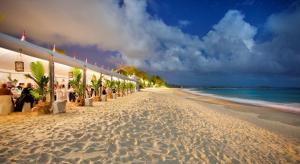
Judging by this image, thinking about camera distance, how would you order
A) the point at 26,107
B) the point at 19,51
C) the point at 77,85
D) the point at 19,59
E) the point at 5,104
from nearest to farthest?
the point at 19,51 → the point at 5,104 → the point at 26,107 → the point at 19,59 → the point at 77,85

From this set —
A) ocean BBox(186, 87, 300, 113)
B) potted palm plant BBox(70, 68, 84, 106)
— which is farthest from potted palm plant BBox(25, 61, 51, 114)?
ocean BBox(186, 87, 300, 113)

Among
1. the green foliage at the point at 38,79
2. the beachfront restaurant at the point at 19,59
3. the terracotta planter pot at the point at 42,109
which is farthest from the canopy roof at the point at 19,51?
the terracotta planter pot at the point at 42,109

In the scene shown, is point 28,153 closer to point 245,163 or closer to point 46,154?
point 46,154

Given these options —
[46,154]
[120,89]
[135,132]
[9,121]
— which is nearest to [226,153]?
[135,132]

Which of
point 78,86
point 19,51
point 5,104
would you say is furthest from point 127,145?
point 78,86

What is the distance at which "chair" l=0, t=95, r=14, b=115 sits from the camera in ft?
19.5

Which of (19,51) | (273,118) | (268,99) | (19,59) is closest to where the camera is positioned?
(19,51)

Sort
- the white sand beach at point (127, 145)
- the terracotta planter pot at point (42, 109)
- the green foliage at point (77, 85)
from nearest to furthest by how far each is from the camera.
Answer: the white sand beach at point (127, 145) → the terracotta planter pot at point (42, 109) → the green foliage at point (77, 85)

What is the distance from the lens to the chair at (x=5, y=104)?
234 inches

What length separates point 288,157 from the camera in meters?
3.81


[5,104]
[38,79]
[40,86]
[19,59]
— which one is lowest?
[5,104]

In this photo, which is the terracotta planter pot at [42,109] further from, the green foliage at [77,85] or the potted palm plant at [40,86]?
the green foliage at [77,85]

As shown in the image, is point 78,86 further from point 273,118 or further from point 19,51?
point 273,118

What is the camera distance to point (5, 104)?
6.04 metres
